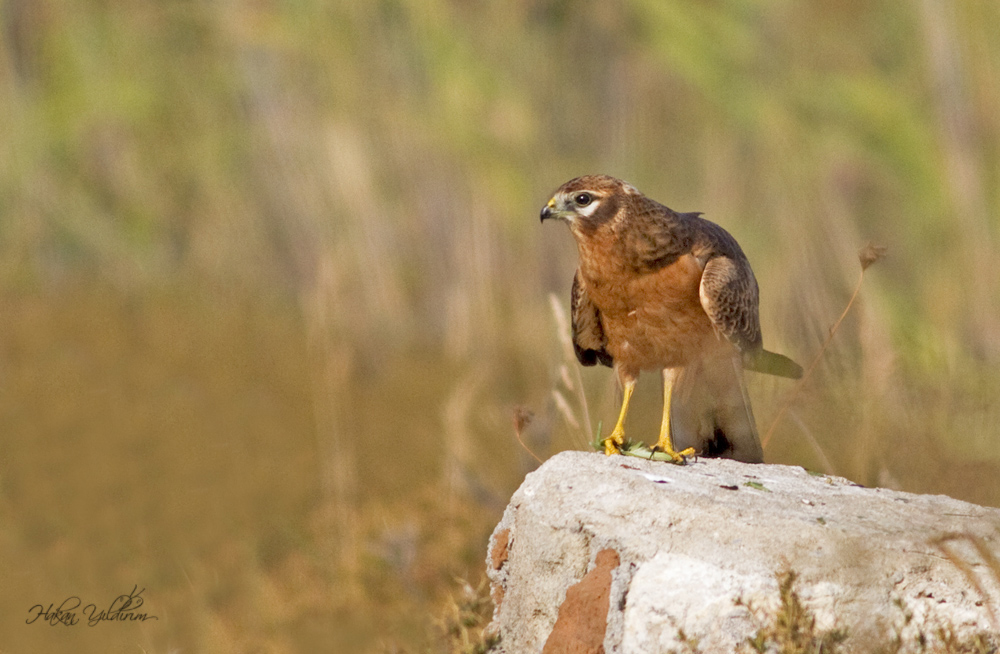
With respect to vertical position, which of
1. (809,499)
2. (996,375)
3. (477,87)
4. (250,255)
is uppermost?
(477,87)

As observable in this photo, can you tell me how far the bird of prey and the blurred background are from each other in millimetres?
1209

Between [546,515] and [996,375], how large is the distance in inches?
166

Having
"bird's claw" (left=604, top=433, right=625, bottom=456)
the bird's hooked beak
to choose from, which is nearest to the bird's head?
the bird's hooked beak

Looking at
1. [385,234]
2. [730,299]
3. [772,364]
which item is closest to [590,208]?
[730,299]

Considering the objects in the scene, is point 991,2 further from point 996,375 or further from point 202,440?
point 202,440

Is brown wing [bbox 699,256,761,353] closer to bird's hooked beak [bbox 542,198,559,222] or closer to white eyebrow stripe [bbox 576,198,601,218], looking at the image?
white eyebrow stripe [bbox 576,198,601,218]

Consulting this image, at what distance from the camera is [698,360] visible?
3.95 m

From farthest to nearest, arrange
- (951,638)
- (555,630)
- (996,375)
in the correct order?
(996,375), (555,630), (951,638)

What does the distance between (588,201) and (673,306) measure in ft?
1.56

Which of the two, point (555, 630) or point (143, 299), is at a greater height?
point (143, 299)

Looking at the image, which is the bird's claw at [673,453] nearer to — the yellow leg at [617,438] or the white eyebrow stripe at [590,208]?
the yellow leg at [617,438]

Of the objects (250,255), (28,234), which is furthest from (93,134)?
(250,255)

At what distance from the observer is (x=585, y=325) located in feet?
13.6

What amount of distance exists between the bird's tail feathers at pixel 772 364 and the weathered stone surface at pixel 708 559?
1.04 meters
